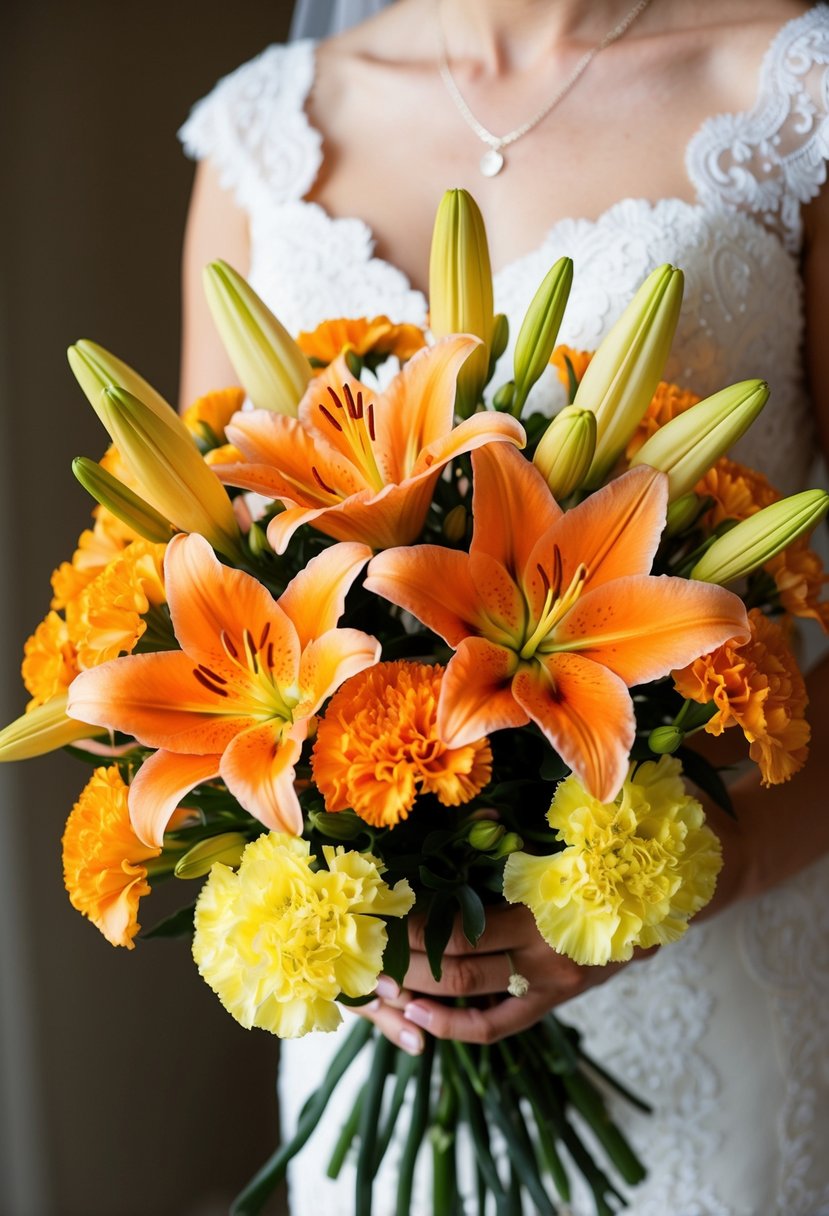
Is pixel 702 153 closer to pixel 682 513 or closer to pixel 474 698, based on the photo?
pixel 682 513

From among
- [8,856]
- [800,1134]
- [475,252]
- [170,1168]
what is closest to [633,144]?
[475,252]

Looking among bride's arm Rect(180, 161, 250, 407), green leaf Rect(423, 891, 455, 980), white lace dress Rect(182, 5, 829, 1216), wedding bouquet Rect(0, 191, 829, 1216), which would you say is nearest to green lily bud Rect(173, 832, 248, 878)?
wedding bouquet Rect(0, 191, 829, 1216)

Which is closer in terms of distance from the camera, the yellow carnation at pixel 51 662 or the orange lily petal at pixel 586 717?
the orange lily petal at pixel 586 717

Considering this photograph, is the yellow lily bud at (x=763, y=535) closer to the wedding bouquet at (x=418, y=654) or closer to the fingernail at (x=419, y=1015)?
the wedding bouquet at (x=418, y=654)

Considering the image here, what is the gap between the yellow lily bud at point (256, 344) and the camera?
601 millimetres

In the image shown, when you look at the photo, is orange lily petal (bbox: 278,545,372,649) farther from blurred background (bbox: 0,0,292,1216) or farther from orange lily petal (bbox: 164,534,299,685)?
blurred background (bbox: 0,0,292,1216)

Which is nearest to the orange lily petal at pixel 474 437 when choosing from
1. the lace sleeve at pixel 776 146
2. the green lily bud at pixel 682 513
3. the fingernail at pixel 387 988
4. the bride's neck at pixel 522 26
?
the green lily bud at pixel 682 513

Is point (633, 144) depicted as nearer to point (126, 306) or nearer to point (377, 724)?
point (377, 724)

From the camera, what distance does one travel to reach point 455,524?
1.94 ft

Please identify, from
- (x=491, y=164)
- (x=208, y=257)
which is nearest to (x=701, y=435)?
(x=491, y=164)

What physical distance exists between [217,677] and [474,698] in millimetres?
123

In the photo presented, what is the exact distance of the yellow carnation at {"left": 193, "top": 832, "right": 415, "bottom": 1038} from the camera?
20.0 inches

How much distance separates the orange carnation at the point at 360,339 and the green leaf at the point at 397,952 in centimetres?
33

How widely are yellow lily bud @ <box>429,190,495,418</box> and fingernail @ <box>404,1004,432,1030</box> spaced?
0.38m
